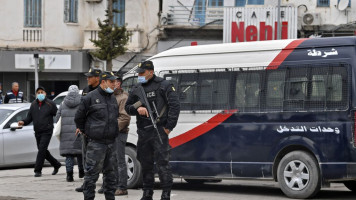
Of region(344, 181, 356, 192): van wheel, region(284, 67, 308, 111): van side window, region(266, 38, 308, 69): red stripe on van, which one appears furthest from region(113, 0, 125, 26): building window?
region(284, 67, 308, 111): van side window

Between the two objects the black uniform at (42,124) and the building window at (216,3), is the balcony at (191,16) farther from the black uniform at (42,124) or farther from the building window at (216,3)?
the black uniform at (42,124)

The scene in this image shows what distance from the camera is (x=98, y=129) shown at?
11.1m

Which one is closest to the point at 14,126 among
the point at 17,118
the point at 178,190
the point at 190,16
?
the point at 17,118

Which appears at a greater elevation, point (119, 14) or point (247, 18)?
point (119, 14)

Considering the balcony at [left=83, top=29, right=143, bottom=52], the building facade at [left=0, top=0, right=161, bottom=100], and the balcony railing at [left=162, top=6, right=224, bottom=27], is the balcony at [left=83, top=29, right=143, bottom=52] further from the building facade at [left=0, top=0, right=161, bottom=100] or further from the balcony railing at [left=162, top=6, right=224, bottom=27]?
the balcony railing at [left=162, top=6, right=224, bottom=27]

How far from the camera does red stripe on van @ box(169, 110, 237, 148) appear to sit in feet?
45.4

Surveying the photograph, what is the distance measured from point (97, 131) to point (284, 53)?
367 cm

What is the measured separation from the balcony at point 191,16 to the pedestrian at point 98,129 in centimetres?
2413

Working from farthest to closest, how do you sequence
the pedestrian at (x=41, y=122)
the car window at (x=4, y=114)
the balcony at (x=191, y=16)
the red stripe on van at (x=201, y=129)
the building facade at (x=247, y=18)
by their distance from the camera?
the balcony at (x=191, y=16)
the building facade at (x=247, y=18)
the car window at (x=4, y=114)
the pedestrian at (x=41, y=122)
the red stripe on van at (x=201, y=129)

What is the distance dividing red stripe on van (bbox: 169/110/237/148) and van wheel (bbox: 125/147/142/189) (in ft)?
2.45

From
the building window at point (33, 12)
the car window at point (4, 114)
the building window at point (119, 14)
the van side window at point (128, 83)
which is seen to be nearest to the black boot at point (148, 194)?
the van side window at point (128, 83)

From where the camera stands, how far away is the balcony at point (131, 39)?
35500 mm

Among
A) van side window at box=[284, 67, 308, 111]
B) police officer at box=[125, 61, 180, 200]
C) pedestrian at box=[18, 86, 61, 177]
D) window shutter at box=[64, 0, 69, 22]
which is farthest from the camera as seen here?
window shutter at box=[64, 0, 69, 22]

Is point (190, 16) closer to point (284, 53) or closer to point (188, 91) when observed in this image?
point (188, 91)
